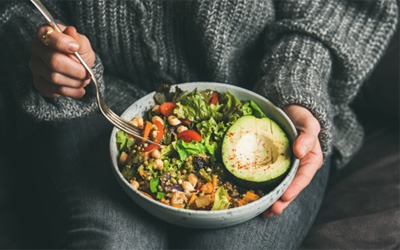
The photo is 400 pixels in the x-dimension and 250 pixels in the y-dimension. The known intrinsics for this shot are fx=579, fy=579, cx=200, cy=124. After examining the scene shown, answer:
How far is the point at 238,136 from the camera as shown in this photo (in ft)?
3.16

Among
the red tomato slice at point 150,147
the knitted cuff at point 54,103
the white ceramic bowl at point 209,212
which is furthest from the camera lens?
the knitted cuff at point 54,103

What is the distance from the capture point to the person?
40.1 inches

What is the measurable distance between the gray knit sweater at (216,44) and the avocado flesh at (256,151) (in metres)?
0.09

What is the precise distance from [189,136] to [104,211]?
207mm

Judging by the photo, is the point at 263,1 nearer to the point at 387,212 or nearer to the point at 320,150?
the point at 320,150

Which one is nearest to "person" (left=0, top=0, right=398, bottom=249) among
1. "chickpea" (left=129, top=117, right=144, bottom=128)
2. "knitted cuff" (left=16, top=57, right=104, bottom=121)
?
"knitted cuff" (left=16, top=57, right=104, bottom=121)

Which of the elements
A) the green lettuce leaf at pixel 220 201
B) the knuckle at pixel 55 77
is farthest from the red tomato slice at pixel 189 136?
the knuckle at pixel 55 77

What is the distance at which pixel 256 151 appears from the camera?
0.97m

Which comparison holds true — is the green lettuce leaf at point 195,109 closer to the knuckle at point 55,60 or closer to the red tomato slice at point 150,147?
the red tomato slice at point 150,147

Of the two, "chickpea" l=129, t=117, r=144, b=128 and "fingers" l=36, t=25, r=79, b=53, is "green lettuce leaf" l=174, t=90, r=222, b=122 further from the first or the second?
"fingers" l=36, t=25, r=79, b=53

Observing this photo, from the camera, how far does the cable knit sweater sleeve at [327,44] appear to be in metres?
1.11

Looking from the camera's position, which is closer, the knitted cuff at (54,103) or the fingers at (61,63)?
the fingers at (61,63)

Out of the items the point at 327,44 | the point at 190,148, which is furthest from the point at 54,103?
the point at 327,44

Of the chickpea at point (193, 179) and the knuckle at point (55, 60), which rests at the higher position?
the knuckle at point (55, 60)
